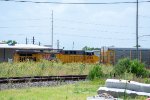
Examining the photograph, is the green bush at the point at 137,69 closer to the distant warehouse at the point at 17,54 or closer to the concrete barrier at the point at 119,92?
the concrete barrier at the point at 119,92

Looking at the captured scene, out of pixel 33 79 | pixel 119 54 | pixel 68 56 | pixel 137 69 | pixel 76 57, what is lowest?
pixel 33 79

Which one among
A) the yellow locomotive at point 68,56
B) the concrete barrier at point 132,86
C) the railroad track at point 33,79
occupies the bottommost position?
the railroad track at point 33,79

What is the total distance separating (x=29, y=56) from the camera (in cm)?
5341

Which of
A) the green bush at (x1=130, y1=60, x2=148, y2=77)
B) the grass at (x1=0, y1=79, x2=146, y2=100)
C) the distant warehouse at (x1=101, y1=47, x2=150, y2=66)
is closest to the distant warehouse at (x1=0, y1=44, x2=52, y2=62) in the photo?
the distant warehouse at (x1=101, y1=47, x2=150, y2=66)

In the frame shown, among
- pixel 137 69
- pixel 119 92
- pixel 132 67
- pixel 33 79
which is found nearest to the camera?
pixel 119 92

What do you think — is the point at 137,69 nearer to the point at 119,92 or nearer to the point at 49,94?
the point at 49,94

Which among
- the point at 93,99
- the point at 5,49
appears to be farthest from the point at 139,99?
the point at 5,49

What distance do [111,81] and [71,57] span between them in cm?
3826

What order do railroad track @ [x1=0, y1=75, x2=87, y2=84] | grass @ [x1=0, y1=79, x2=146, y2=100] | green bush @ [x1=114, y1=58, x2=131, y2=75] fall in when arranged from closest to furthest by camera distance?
grass @ [x1=0, y1=79, x2=146, y2=100] → railroad track @ [x1=0, y1=75, x2=87, y2=84] → green bush @ [x1=114, y1=58, x2=131, y2=75]

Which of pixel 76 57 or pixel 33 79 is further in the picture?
pixel 76 57

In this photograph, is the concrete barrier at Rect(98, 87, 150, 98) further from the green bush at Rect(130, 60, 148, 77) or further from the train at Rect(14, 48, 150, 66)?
the train at Rect(14, 48, 150, 66)

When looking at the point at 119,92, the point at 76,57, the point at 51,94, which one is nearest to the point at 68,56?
the point at 76,57

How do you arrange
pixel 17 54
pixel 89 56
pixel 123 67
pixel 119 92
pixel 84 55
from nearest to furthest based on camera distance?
pixel 119 92, pixel 123 67, pixel 17 54, pixel 84 55, pixel 89 56

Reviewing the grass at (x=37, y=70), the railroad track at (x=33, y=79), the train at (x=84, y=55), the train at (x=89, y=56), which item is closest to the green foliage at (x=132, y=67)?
the railroad track at (x=33, y=79)
